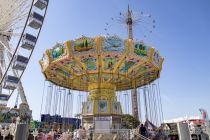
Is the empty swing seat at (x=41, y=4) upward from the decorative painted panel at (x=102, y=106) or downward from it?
upward

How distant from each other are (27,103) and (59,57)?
12215 mm

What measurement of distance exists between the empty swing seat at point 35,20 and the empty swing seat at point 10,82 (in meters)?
5.82

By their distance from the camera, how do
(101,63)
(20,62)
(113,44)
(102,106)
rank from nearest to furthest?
(113,44), (101,63), (102,106), (20,62)

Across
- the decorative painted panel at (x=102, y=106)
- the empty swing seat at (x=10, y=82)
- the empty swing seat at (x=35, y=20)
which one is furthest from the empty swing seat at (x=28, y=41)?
the decorative painted panel at (x=102, y=106)

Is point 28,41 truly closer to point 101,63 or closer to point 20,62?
point 20,62

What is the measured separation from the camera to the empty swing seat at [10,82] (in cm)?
2286

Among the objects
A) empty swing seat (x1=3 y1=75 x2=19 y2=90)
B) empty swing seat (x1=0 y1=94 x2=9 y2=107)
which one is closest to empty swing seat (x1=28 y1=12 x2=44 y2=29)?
empty swing seat (x1=3 y1=75 x2=19 y2=90)

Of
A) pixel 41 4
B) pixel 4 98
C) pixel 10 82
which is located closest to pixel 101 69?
pixel 41 4

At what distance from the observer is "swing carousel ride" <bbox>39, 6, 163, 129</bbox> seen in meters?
16.5

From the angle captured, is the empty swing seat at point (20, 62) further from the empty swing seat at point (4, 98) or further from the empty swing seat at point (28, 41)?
the empty swing seat at point (4, 98)

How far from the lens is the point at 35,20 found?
22.7m

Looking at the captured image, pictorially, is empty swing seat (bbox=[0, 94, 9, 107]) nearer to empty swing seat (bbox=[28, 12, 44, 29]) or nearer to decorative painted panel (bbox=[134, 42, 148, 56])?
empty swing seat (bbox=[28, 12, 44, 29])

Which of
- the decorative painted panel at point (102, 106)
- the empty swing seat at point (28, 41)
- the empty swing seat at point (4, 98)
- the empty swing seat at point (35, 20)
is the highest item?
the empty swing seat at point (35, 20)

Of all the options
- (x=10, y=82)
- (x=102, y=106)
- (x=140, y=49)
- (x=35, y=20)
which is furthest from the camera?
(x=10, y=82)
